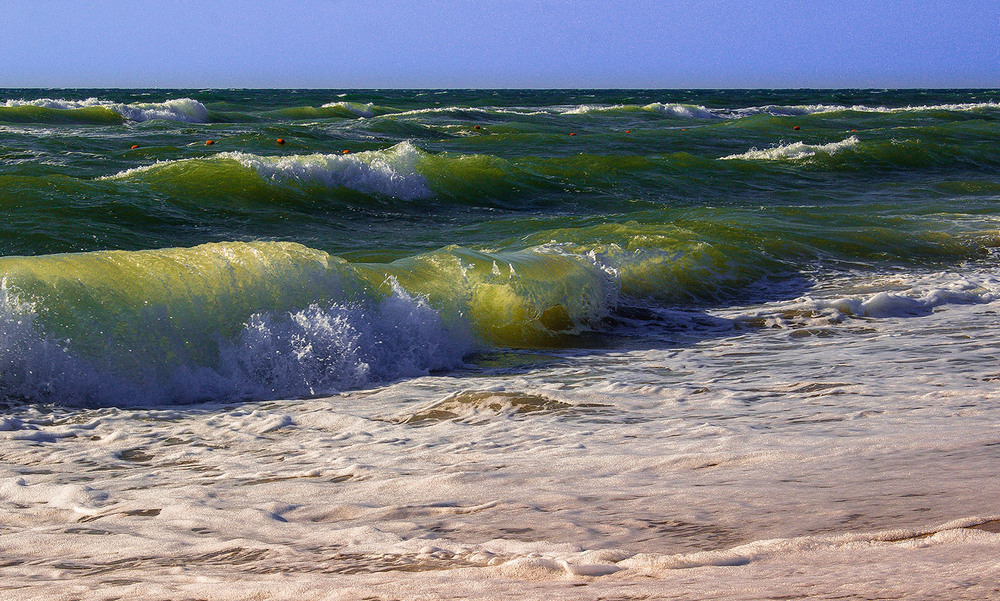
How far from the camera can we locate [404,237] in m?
11.7

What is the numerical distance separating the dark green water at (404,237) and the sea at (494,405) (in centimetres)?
4

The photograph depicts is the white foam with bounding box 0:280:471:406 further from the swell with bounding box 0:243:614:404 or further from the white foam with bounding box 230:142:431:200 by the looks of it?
the white foam with bounding box 230:142:431:200

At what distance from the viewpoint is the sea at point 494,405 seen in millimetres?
2518

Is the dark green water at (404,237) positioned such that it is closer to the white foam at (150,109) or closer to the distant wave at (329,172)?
the distant wave at (329,172)

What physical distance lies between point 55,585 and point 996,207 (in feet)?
47.6

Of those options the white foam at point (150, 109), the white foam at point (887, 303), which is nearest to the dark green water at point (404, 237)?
the white foam at point (887, 303)

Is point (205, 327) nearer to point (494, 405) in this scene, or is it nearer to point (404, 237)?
point (494, 405)

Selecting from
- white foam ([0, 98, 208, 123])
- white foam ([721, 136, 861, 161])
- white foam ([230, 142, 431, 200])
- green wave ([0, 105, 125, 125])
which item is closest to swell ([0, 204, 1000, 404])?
white foam ([230, 142, 431, 200])

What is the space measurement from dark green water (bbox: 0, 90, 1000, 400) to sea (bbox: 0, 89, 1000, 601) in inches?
1.4

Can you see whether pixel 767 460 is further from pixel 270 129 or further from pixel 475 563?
pixel 270 129

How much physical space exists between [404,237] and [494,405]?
23.5ft

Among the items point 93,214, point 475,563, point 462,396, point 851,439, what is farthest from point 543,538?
point 93,214

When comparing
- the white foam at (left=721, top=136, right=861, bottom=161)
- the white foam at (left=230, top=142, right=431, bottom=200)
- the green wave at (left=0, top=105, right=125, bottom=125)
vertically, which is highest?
the green wave at (left=0, top=105, right=125, bottom=125)

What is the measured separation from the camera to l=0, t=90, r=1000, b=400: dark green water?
221 inches
